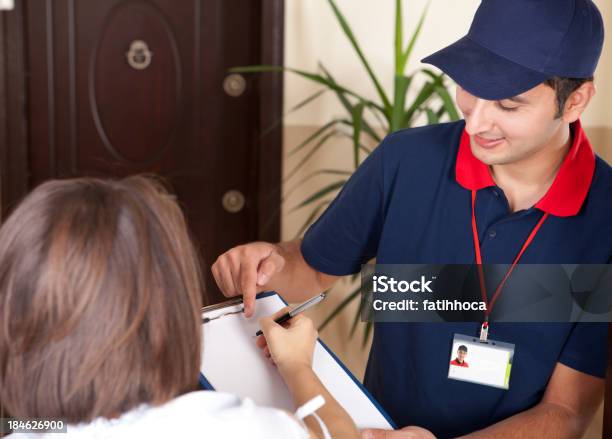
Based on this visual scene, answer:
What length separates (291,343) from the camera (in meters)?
1.12

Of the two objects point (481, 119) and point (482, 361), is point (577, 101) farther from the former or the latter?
point (482, 361)

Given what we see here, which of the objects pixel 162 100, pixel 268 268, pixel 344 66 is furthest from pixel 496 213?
pixel 162 100

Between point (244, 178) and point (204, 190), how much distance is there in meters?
0.17

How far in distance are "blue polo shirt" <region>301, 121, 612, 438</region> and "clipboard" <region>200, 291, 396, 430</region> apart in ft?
0.84

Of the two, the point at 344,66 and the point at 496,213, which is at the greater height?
the point at 344,66

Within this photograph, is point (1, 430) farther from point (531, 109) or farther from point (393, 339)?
point (531, 109)

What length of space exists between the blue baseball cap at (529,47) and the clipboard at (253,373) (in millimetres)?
535

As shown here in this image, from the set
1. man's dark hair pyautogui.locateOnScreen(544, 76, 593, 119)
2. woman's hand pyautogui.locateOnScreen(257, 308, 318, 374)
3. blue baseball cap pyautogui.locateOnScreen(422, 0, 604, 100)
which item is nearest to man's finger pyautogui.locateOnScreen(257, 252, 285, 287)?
woman's hand pyautogui.locateOnScreen(257, 308, 318, 374)

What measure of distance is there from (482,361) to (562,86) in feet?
1.65

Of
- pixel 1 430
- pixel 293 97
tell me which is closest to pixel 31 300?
pixel 1 430

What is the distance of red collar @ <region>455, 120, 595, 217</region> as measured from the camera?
1329 mm

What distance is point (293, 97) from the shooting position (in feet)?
9.52

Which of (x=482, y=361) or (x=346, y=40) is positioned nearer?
(x=482, y=361)

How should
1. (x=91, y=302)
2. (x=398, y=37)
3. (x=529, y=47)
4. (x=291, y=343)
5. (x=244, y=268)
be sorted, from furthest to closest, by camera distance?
(x=398, y=37)
(x=244, y=268)
(x=529, y=47)
(x=291, y=343)
(x=91, y=302)
